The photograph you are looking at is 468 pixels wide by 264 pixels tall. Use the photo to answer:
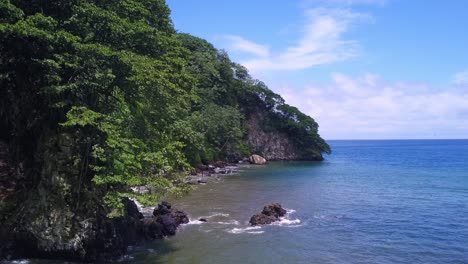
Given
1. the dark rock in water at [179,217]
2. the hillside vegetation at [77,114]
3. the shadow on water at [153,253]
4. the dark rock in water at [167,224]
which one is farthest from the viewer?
the dark rock in water at [179,217]

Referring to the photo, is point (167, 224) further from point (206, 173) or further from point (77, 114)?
point (206, 173)

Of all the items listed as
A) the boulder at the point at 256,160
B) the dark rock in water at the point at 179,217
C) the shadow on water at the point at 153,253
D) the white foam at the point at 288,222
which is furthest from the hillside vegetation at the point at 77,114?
the boulder at the point at 256,160

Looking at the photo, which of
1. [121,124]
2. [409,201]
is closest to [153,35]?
[121,124]

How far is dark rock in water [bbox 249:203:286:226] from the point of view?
28948mm

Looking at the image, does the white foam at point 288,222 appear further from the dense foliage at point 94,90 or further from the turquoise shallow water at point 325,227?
the dense foliage at point 94,90

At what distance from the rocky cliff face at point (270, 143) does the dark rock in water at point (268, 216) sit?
61182 mm

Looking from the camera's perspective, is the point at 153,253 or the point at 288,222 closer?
the point at 153,253

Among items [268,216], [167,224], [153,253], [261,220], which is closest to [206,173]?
[268,216]

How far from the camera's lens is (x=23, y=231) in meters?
18.7

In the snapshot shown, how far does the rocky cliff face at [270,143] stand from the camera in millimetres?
94750

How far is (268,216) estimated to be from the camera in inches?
1185

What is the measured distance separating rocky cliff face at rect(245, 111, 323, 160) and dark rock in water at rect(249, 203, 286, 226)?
61.2 meters

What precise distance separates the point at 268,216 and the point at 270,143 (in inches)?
2660

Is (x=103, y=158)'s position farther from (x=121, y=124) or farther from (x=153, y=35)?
(x=153, y=35)
